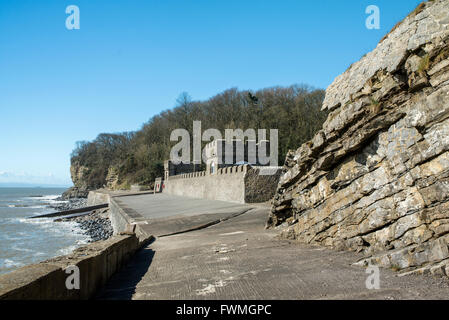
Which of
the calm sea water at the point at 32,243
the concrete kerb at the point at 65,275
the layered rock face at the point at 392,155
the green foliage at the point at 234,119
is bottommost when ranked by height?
the calm sea water at the point at 32,243

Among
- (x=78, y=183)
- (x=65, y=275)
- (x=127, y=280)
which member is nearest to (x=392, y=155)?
(x=127, y=280)

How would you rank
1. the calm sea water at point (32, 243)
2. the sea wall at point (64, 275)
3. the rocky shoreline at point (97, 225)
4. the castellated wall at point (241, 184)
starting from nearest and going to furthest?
the sea wall at point (64, 275) < the calm sea water at point (32, 243) < the castellated wall at point (241, 184) < the rocky shoreline at point (97, 225)

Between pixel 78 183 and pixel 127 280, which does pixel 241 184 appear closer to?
pixel 127 280

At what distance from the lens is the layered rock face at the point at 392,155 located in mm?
5246

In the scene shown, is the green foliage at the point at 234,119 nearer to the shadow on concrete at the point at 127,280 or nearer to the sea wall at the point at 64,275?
the shadow on concrete at the point at 127,280

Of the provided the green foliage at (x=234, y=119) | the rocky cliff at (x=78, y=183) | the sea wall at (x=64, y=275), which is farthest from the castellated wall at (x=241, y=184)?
the rocky cliff at (x=78, y=183)

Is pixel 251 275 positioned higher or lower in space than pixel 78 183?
higher

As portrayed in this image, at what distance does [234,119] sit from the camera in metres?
50.3

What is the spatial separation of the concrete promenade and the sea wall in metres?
0.33

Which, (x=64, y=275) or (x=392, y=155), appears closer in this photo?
(x=64, y=275)

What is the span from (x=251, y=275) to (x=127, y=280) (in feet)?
8.18

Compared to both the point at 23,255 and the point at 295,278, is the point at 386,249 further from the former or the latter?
the point at 23,255

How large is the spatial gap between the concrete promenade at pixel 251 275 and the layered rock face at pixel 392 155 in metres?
0.56

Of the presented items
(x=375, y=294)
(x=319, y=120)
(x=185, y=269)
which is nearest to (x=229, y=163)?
(x=319, y=120)
